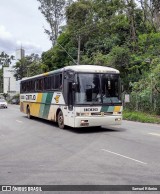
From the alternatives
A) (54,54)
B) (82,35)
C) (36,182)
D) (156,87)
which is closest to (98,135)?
(36,182)

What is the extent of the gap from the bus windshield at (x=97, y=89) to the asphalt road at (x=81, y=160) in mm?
1987

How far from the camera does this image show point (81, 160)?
9156mm

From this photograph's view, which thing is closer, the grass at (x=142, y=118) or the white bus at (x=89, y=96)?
the white bus at (x=89, y=96)

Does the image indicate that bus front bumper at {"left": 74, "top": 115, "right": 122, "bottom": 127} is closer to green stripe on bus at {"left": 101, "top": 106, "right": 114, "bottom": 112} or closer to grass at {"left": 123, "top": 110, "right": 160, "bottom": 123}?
green stripe on bus at {"left": 101, "top": 106, "right": 114, "bottom": 112}

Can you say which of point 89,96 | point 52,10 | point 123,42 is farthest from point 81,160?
point 52,10

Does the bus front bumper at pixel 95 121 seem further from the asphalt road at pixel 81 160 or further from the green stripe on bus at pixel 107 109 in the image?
the asphalt road at pixel 81 160

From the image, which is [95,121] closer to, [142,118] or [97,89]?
[97,89]

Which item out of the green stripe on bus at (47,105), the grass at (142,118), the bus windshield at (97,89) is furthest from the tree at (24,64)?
the bus windshield at (97,89)

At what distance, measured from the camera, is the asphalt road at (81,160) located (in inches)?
280

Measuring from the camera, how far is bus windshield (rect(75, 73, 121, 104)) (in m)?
15.2

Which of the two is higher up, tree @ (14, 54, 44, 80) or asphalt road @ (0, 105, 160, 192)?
tree @ (14, 54, 44, 80)

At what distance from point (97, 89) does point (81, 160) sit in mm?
6582

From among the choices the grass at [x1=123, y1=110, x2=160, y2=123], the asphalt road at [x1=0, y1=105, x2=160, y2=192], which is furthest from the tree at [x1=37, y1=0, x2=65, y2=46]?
the asphalt road at [x1=0, y1=105, x2=160, y2=192]

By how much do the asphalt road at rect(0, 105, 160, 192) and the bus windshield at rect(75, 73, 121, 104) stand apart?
1.99 meters
